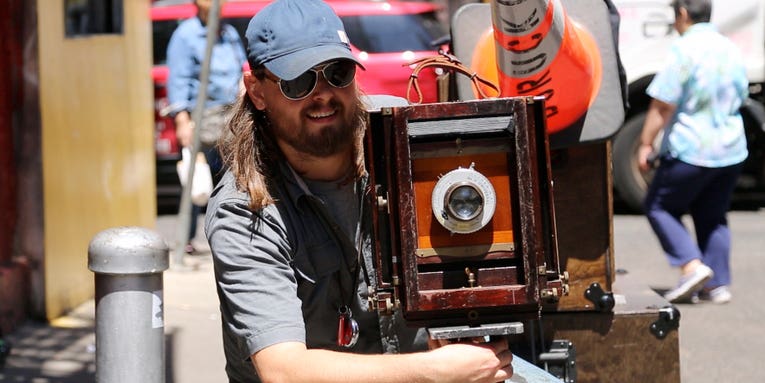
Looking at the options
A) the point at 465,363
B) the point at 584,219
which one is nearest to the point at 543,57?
the point at 584,219

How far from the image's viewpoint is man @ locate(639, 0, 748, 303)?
6.49 m

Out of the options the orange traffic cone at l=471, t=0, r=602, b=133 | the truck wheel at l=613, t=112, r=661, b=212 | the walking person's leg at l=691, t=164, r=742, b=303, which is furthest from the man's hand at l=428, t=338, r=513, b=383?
the truck wheel at l=613, t=112, r=661, b=212

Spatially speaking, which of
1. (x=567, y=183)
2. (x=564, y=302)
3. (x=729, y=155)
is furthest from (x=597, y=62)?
(x=729, y=155)

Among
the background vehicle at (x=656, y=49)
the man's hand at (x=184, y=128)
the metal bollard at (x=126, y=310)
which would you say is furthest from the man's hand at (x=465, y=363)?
the background vehicle at (x=656, y=49)

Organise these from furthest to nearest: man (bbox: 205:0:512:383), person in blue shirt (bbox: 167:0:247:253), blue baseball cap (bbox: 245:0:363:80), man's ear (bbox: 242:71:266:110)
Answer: person in blue shirt (bbox: 167:0:247:253) → man's ear (bbox: 242:71:266:110) → blue baseball cap (bbox: 245:0:363:80) → man (bbox: 205:0:512:383)

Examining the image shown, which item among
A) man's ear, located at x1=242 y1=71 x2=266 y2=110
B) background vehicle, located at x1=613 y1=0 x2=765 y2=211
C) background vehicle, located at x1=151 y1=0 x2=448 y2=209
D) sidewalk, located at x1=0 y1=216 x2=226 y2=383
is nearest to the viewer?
man's ear, located at x1=242 y1=71 x2=266 y2=110

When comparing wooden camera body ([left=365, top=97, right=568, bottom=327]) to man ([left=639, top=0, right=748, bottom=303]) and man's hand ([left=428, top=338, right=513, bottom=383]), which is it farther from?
man ([left=639, top=0, right=748, bottom=303])

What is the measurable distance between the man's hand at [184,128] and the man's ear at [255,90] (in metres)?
5.30

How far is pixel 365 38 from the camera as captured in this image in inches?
406

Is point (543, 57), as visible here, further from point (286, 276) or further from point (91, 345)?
point (91, 345)

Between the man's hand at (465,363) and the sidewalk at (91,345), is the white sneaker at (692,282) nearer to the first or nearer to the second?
the sidewalk at (91,345)

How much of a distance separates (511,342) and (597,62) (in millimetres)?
923

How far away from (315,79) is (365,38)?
25.4 ft

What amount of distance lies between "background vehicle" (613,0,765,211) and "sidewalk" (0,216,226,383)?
375 cm
